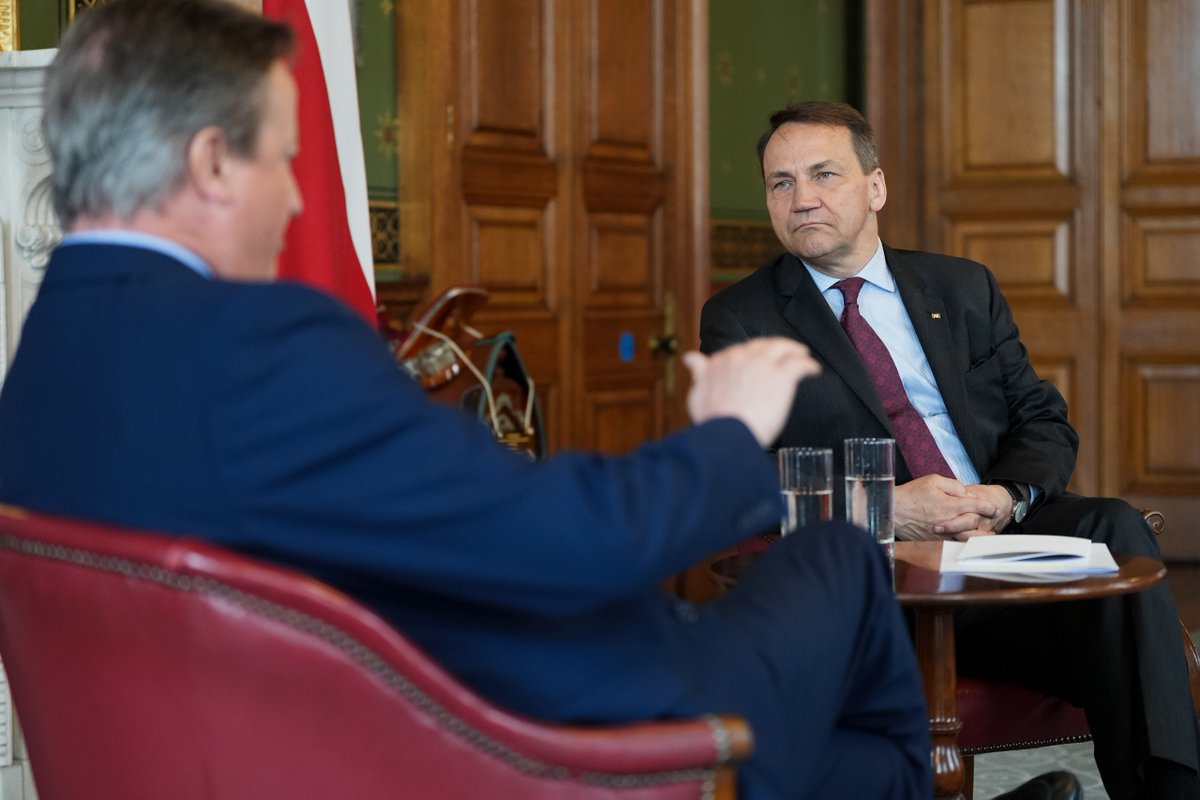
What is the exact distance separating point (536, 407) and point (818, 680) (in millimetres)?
1977

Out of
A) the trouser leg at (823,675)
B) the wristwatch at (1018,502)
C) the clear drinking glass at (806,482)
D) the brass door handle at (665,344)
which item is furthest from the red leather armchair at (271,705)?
the brass door handle at (665,344)

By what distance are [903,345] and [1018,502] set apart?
19.0 inches

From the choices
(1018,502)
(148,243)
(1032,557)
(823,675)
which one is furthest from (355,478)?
(1018,502)

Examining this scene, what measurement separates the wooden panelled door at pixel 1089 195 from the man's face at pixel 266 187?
5.07 meters

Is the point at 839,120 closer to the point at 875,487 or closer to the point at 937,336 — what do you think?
the point at 937,336

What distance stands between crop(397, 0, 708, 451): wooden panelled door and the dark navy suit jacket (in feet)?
9.52

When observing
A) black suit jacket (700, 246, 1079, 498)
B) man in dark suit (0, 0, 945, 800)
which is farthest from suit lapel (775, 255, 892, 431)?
man in dark suit (0, 0, 945, 800)

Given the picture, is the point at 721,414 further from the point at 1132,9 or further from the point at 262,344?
the point at 1132,9

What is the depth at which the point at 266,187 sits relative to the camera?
51.9 inches

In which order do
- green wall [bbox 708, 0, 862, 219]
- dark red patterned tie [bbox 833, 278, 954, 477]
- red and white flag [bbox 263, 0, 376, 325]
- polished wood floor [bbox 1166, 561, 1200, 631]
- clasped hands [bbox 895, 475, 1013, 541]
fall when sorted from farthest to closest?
green wall [bbox 708, 0, 862, 219] < polished wood floor [bbox 1166, 561, 1200, 631] < red and white flag [bbox 263, 0, 376, 325] < dark red patterned tie [bbox 833, 278, 954, 477] < clasped hands [bbox 895, 475, 1013, 541]

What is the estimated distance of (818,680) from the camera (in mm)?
1564

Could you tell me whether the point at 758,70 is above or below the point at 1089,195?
above

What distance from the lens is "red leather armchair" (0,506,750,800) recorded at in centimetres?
116

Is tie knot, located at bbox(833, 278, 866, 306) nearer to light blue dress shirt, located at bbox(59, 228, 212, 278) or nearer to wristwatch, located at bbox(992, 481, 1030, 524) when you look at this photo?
wristwatch, located at bbox(992, 481, 1030, 524)
